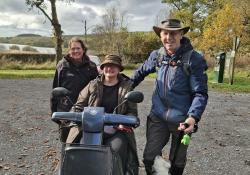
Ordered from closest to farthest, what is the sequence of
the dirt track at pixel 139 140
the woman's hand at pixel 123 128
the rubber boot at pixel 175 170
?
the woman's hand at pixel 123 128, the rubber boot at pixel 175 170, the dirt track at pixel 139 140

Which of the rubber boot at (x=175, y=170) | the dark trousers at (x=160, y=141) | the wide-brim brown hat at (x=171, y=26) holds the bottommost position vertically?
the rubber boot at (x=175, y=170)

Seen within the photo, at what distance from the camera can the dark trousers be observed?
4.71 meters

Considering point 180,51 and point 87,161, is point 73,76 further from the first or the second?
point 87,161

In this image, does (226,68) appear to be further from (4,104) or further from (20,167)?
(20,167)

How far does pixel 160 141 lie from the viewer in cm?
473

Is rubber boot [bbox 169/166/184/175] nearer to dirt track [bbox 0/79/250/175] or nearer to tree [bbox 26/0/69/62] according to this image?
dirt track [bbox 0/79/250/175]

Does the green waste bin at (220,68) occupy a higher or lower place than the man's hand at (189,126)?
lower

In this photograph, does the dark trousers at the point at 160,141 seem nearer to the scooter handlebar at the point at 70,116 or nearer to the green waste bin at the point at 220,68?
the scooter handlebar at the point at 70,116

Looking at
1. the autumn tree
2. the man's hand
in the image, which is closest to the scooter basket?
the man's hand

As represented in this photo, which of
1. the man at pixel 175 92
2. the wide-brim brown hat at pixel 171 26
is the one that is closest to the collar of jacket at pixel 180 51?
the man at pixel 175 92

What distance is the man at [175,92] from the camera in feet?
14.7

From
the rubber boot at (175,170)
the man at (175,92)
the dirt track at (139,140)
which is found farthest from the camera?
the dirt track at (139,140)

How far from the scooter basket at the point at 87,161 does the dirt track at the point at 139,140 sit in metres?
3.07

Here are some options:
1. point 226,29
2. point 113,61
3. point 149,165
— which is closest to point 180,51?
point 113,61
